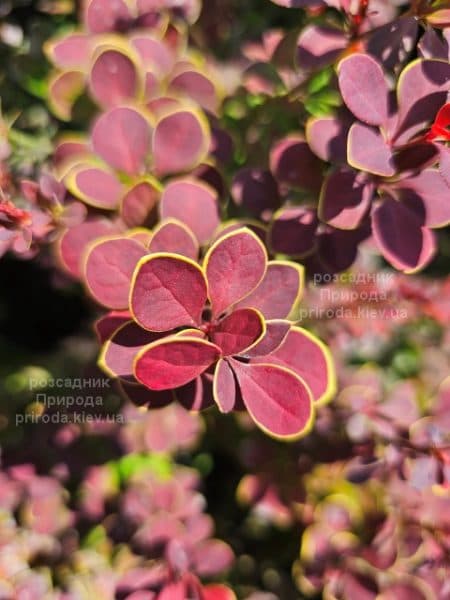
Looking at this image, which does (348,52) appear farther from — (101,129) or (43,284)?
(43,284)

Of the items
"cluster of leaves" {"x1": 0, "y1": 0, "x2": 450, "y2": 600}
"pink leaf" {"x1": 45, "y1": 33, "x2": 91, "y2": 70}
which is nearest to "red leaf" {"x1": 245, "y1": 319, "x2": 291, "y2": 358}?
"cluster of leaves" {"x1": 0, "y1": 0, "x2": 450, "y2": 600}

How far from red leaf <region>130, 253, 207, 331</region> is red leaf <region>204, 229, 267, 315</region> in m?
0.03

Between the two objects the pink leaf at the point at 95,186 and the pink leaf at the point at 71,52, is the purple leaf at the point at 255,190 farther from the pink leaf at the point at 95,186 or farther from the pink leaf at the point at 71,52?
the pink leaf at the point at 71,52

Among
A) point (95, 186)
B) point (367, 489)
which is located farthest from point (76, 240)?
point (367, 489)

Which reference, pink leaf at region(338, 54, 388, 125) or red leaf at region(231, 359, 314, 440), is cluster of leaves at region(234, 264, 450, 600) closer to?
red leaf at region(231, 359, 314, 440)

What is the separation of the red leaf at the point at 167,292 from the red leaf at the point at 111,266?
11 cm

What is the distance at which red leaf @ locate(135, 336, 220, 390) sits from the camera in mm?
610

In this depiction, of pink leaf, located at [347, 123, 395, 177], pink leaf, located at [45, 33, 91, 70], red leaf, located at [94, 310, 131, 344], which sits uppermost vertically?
pink leaf, located at [347, 123, 395, 177]

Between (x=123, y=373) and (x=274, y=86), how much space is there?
1.95ft

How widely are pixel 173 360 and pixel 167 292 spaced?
0.21ft

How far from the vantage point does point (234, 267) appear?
26.6 inches

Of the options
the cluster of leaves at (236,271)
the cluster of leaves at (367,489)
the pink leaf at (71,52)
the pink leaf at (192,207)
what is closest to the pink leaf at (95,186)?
the cluster of leaves at (236,271)

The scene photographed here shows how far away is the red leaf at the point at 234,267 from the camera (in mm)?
667

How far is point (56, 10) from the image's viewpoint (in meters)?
1.30
